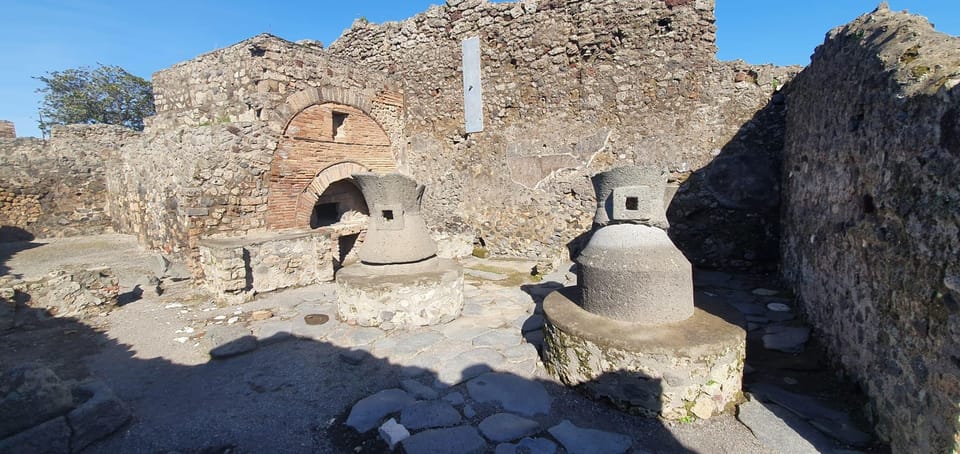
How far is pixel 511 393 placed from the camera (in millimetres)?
3541

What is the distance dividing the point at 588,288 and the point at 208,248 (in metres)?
6.02

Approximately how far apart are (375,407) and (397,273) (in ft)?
7.41

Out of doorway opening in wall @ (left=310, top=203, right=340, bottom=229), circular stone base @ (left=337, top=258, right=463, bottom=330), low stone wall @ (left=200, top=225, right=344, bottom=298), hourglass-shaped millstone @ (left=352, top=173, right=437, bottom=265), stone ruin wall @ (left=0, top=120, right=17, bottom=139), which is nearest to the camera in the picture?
circular stone base @ (left=337, top=258, right=463, bottom=330)

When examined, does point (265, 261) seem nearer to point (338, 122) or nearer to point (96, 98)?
point (338, 122)

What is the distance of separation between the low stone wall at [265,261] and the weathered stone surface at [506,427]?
5.00 m

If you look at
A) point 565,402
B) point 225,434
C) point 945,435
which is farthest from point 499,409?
point 945,435

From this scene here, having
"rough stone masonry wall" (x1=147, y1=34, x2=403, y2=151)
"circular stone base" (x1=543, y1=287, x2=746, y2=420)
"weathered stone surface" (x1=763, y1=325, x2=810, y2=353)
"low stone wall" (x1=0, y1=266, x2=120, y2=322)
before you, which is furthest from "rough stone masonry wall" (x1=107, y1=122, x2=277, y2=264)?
"weathered stone surface" (x1=763, y1=325, x2=810, y2=353)

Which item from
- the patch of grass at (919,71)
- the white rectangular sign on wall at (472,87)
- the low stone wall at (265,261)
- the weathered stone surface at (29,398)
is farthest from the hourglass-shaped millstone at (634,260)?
the white rectangular sign on wall at (472,87)

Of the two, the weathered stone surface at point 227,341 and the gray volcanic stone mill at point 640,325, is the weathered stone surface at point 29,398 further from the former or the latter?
the gray volcanic stone mill at point 640,325

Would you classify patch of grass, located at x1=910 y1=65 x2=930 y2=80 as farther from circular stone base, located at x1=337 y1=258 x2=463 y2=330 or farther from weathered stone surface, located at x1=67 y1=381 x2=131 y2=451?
weathered stone surface, located at x1=67 y1=381 x2=131 y2=451

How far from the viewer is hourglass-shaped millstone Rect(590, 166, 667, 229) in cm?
370

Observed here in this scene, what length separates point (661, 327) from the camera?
3.38 m

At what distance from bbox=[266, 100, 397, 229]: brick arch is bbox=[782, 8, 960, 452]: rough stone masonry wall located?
805cm

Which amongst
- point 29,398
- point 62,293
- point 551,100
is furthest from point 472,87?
point 29,398
